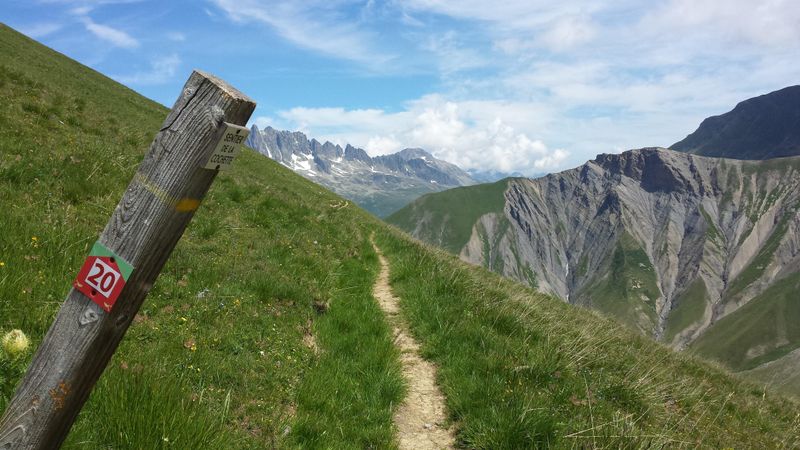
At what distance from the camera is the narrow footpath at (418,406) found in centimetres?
732

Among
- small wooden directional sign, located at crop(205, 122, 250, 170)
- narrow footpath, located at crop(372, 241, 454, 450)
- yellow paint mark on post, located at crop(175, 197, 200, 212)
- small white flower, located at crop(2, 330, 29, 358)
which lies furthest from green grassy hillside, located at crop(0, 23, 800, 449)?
small wooden directional sign, located at crop(205, 122, 250, 170)

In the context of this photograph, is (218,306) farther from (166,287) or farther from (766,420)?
(766,420)

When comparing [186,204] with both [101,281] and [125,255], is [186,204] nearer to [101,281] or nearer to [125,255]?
[125,255]

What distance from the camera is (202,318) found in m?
7.93

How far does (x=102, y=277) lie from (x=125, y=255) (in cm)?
21

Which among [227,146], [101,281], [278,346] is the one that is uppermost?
[227,146]

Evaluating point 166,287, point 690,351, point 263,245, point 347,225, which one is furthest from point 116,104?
point 690,351

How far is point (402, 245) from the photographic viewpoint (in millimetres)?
20672

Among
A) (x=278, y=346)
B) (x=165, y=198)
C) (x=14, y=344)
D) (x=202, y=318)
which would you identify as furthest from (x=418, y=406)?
(x=165, y=198)

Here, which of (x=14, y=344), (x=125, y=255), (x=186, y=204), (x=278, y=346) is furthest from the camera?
(x=278, y=346)

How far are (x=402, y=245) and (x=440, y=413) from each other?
1281 centimetres

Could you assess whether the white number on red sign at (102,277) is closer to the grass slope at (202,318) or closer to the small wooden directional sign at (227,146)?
the small wooden directional sign at (227,146)

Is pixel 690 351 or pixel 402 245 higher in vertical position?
pixel 690 351

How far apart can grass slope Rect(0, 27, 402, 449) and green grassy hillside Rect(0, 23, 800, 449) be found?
3 cm
